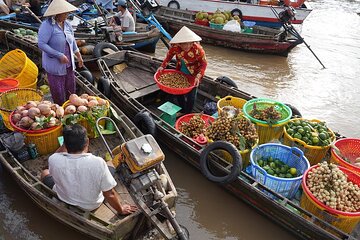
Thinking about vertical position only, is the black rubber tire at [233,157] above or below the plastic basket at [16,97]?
below

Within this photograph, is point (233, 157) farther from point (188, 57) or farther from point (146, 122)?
point (188, 57)

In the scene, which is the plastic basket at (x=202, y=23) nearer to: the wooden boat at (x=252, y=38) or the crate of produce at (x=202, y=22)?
the crate of produce at (x=202, y=22)

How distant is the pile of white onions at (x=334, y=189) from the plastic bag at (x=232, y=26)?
7716 mm

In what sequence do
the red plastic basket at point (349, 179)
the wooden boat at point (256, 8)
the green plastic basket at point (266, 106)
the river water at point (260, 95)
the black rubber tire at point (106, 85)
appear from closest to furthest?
the red plastic basket at point (349, 179) < the river water at point (260, 95) < the green plastic basket at point (266, 106) < the black rubber tire at point (106, 85) < the wooden boat at point (256, 8)

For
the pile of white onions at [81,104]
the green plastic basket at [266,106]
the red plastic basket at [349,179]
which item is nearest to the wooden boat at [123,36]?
the pile of white onions at [81,104]

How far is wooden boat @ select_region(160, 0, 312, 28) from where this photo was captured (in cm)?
1193

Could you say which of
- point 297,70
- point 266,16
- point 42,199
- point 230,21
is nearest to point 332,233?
point 42,199

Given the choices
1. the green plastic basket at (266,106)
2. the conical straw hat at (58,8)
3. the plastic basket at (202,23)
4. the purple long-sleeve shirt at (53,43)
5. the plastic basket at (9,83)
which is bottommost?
the plastic basket at (202,23)

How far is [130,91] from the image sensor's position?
6.59 m

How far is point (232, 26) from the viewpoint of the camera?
10.9 metres

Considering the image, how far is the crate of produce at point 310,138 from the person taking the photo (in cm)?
471

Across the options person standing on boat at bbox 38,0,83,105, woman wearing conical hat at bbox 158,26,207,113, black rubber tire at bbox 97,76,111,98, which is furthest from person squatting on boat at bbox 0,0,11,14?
woman wearing conical hat at bbox 158,26,207,113

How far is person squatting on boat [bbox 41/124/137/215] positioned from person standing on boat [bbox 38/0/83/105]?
2282mm

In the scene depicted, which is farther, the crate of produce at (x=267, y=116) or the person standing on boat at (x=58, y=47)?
the crate of produce at (x=267, y=116)
